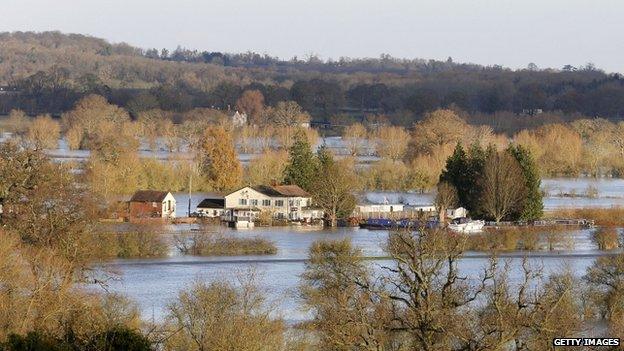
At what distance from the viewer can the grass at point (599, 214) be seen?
70.7 ft

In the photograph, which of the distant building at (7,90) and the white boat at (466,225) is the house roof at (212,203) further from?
the distant building at (7,90)

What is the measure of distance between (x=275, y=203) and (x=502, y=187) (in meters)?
3.62

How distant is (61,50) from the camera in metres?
85.1

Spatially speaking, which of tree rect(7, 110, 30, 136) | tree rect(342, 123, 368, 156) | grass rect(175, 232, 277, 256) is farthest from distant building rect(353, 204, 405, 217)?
tree rect(7, 110, 30, 136)

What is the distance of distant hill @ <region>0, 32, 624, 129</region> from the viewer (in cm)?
5416

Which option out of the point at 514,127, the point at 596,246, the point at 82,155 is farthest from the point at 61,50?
the point at 596,246

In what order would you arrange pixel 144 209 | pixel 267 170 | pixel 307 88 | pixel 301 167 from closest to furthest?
pixel 144 209 < pixel 301 167 < pixel 267 170 < pixel 307 88

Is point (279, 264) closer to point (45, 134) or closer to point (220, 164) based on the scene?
point (220, 164)

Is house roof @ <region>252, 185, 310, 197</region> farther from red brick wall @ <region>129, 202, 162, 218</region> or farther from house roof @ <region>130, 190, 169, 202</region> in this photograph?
red brick wall @ <region>129, 202, 162, 218</region>

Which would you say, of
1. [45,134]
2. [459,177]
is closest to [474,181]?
[459,177]

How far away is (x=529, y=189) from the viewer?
21609mm

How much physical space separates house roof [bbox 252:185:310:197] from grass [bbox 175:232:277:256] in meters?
4.91

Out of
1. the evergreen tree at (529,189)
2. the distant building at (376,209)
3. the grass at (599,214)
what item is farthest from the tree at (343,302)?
the distant building at (376,209)

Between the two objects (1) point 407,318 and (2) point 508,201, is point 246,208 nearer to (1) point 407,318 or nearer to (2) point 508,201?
(2) point 508,201
